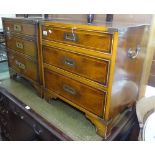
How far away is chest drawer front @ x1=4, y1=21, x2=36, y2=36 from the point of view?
1029 mm

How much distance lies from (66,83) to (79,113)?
219 millimetres

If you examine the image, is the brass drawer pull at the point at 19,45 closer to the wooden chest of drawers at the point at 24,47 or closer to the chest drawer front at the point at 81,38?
the wooden chest of drawers at the point at 24,47

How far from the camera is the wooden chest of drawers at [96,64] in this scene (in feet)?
2.32

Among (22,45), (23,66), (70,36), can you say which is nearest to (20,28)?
(22,45)

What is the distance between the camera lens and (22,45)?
116cm

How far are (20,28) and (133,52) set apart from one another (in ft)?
2.45

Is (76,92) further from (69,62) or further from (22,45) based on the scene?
(22,45)

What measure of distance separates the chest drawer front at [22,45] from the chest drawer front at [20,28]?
0.05 m

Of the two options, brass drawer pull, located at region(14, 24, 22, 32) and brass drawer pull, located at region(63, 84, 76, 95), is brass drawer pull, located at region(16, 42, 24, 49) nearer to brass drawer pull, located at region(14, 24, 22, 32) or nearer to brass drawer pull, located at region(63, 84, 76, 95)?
brass drawer pull, located at region(14, 24, 22, 32)

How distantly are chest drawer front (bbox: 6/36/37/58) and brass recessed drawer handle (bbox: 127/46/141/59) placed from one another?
0.58 meters

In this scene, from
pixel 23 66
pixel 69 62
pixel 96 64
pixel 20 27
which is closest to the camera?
pixel 96 64

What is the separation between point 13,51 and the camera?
127 centimetres

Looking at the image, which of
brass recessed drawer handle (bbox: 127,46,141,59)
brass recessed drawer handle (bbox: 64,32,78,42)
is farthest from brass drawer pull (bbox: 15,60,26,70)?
brass recessed drawer handle (bbox: 127,46,141,59)

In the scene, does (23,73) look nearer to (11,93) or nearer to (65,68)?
(11,93)
